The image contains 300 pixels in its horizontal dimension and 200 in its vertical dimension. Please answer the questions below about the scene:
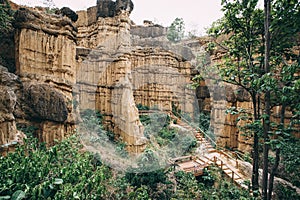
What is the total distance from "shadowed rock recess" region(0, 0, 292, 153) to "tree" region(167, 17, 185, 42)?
389cm

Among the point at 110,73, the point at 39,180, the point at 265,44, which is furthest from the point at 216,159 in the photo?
the point at 39,180

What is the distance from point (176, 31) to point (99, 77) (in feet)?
51.4

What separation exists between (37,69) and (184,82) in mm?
12738

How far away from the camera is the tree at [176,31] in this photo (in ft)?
69.4

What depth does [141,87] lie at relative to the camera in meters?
14.3

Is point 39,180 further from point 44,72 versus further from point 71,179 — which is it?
point 44,72

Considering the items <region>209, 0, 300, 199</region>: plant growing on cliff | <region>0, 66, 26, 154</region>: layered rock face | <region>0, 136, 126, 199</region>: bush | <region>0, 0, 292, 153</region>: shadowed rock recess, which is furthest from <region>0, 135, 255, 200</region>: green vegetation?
<region>209, 0, 300, 199</region>: plant growing on cliff

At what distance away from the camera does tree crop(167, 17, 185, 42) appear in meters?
21.2

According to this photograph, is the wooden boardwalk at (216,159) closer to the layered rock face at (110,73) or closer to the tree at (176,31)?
the layered rock face at (110,73)

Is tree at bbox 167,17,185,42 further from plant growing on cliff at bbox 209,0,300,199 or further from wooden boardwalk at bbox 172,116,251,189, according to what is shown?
plant growing on cliff at bbox 209,0,300,199

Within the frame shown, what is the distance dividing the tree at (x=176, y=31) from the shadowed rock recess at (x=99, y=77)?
3889mm

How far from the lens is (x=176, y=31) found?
886 inches

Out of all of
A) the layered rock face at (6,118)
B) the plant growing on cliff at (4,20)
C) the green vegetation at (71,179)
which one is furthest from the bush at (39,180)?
the plant growing on cliff at (4,20)

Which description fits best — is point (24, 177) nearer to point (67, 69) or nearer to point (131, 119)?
point (67, 69)
